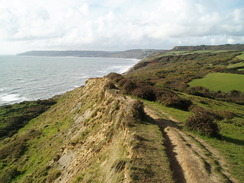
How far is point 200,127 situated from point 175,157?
483cm

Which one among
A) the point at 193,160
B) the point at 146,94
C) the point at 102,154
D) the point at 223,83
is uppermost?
the point at 193,160

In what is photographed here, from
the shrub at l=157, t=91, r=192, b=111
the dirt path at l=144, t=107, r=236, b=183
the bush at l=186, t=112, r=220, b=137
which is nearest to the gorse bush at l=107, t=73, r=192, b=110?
the shrub at l=157, t=91, r=192, b=111

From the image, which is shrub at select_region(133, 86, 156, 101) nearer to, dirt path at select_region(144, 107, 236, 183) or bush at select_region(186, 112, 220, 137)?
bush at select_region(186, 112, 220, 137)

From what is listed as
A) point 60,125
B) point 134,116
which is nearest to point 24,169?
point 60,125

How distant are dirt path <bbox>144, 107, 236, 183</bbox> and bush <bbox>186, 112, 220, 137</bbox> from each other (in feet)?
3.08

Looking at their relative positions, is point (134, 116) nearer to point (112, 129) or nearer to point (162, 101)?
point (112, 129)

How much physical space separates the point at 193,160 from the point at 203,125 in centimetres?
486

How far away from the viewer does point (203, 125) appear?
1327 centimetres

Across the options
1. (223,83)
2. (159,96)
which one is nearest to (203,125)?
(159,96)

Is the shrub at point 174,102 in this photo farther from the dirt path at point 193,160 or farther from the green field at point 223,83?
the green field at point 223,83

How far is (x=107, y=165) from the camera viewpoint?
31.0 ft

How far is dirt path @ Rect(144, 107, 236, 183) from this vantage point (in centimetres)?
791

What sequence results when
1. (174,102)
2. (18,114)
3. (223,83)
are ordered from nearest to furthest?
(174,102), (18,114), (223,83)

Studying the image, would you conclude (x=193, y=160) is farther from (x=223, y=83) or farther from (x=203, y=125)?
(x=223, y=83)
